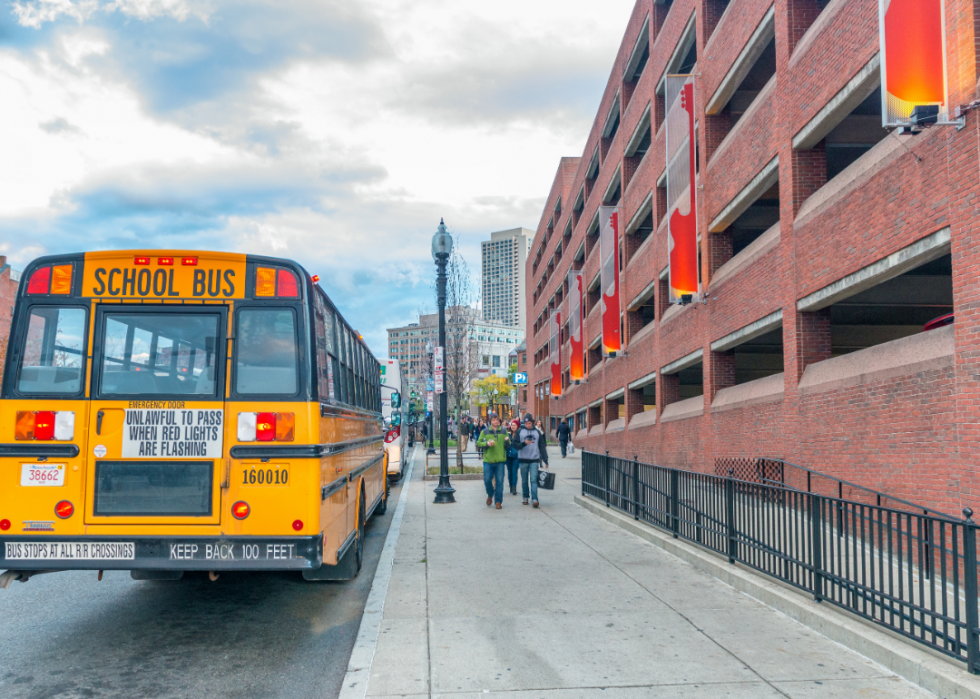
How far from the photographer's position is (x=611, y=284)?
2880 cm

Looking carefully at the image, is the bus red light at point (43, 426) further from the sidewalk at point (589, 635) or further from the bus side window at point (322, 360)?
the sidewalk at point (589, 635)

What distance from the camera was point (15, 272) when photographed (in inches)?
2226

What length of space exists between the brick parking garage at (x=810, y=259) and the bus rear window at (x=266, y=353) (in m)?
7.05

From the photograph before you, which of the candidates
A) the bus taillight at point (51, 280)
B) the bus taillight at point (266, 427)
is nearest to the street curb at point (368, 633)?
the bus taillight at point (266, 427)

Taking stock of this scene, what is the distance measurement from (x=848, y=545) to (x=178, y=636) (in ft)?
17.6

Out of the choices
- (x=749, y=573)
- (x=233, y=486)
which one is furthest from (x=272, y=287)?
(x=749, y=573)

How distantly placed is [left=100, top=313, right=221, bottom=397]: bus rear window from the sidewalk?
2.55 meters

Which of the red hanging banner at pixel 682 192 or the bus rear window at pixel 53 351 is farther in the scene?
the red hanging banner at pixel 682 192

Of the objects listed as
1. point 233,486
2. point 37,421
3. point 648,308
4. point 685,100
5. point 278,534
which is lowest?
point 278,534

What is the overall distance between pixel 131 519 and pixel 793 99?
40.4 ft

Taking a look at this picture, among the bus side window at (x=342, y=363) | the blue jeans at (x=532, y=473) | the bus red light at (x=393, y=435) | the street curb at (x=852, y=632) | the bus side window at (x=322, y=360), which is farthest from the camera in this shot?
the bus red light at (x=393, y=435)

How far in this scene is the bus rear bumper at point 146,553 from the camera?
577cm

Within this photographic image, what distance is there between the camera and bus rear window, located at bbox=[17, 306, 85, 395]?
19.7 ft

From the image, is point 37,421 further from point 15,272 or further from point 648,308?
A: point 15,272
